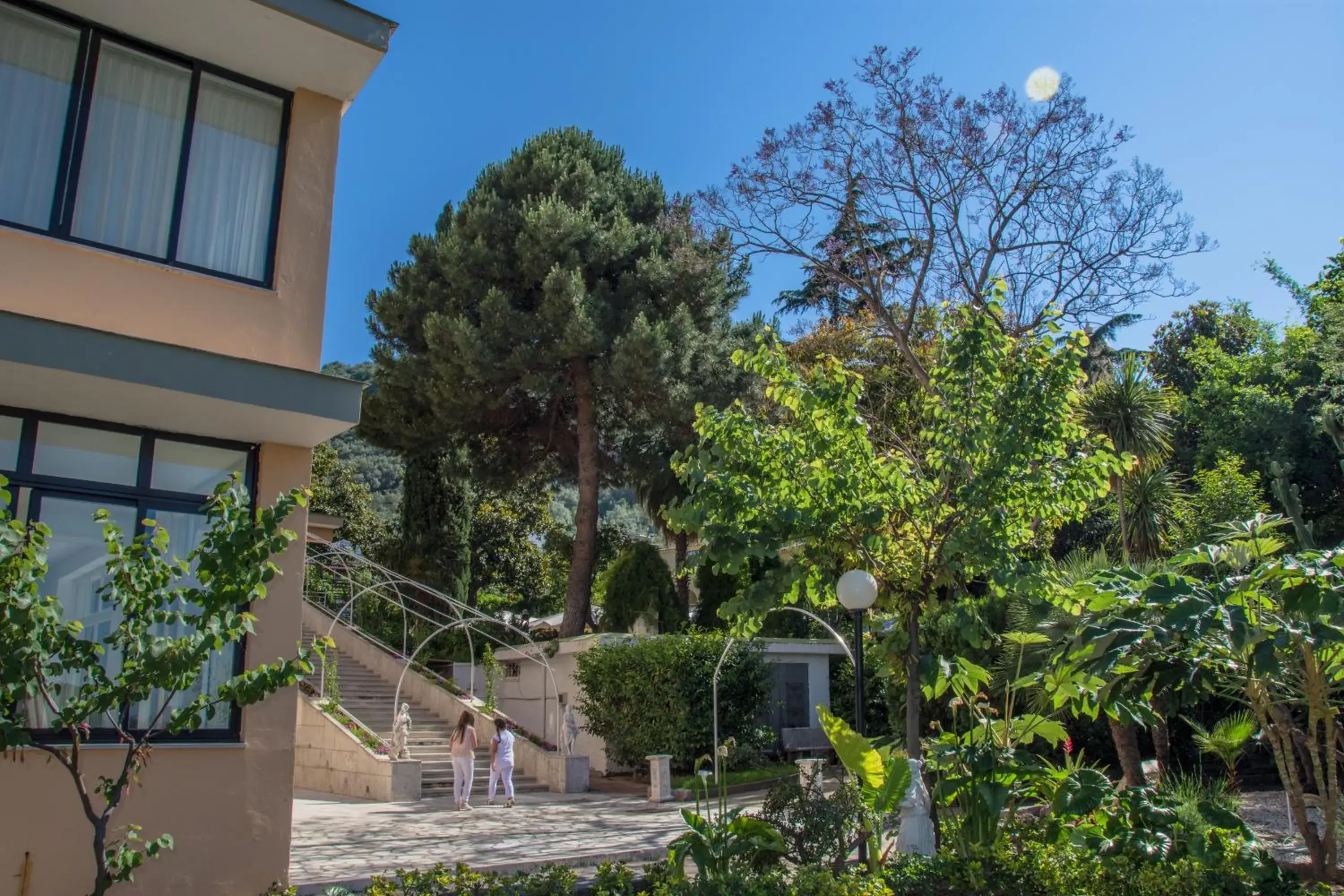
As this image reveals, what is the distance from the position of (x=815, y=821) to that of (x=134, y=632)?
4928 millimetres

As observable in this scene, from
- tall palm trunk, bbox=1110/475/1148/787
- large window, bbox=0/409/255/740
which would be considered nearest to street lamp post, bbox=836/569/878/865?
large window, bbox=0/409/255/740

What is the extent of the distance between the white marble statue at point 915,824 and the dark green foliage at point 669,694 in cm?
1125

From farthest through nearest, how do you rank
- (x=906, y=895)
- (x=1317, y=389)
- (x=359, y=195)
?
(x=1317, y=389)
(x=359, y=195)
(x=906, y=895)

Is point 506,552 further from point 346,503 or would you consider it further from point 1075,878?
point 1075,878

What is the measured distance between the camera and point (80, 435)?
720 centimetres

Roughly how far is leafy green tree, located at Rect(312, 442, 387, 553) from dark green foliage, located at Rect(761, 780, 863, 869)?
30.2 m

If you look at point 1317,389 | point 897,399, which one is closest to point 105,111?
point 897,399

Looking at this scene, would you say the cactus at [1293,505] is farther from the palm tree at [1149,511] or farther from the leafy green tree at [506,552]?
the leafy green tree at [506,552]

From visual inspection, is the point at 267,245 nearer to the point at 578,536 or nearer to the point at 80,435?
the point at 80,435

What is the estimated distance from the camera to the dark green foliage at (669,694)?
19.6 metres

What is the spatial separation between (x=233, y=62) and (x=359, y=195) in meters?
3.40

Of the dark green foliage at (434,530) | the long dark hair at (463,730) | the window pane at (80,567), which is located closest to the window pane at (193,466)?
the window pane at (80,567)

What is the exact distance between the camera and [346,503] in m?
37.7

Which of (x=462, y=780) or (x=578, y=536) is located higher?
(x=578, y=536)
